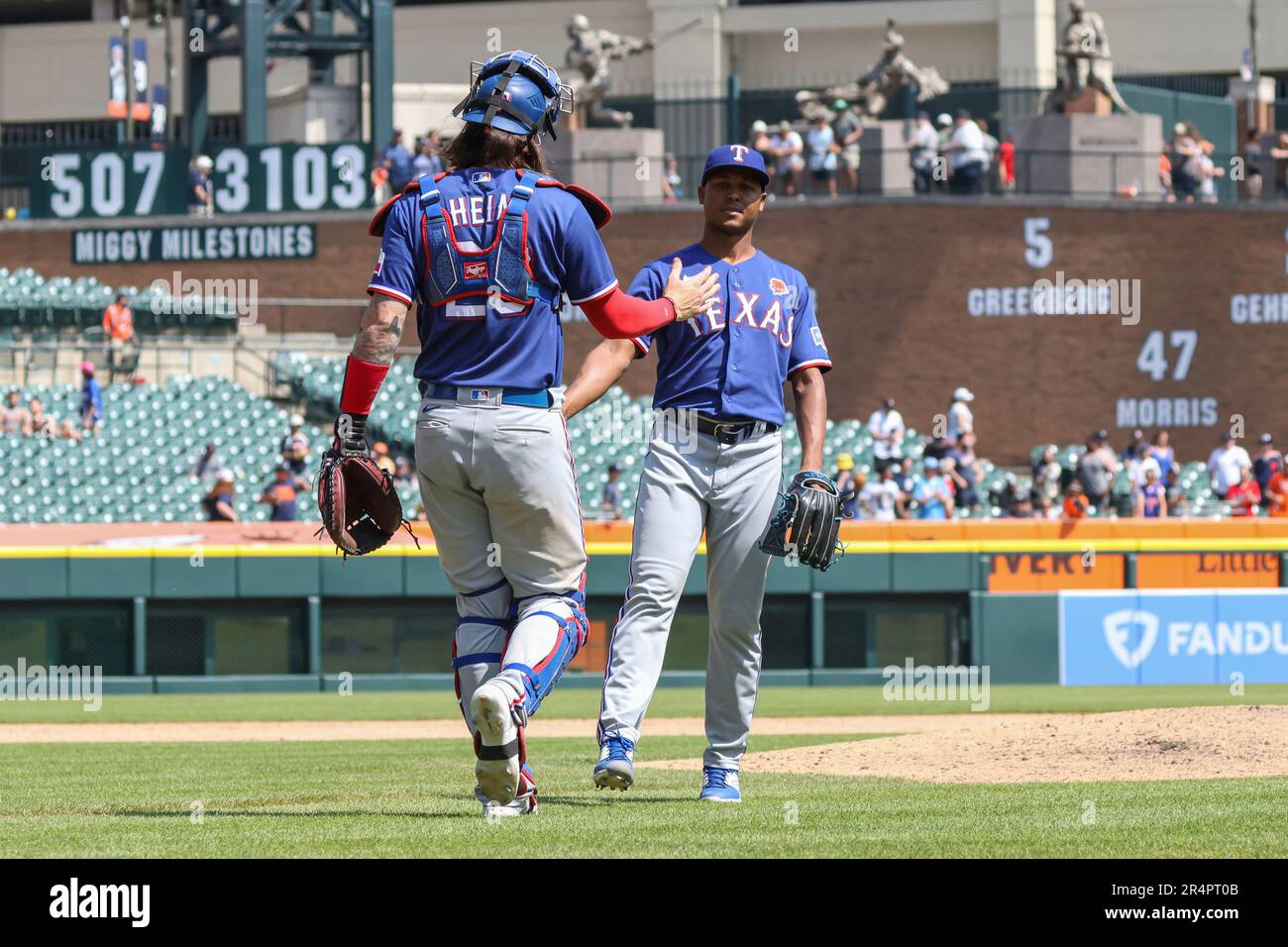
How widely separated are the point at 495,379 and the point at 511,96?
2.75 feet

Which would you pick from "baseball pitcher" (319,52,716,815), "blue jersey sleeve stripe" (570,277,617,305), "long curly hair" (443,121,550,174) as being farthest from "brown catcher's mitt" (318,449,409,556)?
"long curly hair" (443,121,550,174)

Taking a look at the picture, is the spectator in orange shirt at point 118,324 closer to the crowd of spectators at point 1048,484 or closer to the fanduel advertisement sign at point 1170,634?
the crowd of spectators at point 1048,484

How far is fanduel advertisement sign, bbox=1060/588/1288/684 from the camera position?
17562 mm

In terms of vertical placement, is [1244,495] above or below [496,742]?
above

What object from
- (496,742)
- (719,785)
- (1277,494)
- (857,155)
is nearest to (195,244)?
(857,155)

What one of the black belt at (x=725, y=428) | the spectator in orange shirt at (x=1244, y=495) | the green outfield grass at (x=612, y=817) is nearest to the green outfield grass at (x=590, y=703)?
the spectator in orange shirt at (x=1244, y=495)

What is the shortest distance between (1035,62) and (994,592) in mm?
20115

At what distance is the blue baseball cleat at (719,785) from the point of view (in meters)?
6.27

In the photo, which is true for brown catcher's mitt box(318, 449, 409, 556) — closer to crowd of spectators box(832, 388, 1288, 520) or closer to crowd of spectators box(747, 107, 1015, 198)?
crowd of spectators box(832, 388, 1288, 520)

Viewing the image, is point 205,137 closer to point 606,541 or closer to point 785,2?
point 785,2

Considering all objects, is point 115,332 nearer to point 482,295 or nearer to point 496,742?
point 482,295

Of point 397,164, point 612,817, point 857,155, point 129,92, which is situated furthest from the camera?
point 129,92

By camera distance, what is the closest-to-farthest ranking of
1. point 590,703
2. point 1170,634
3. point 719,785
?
1. point 719,785
2. point 590,703
3. point 1170,634

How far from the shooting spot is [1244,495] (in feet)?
71.6
